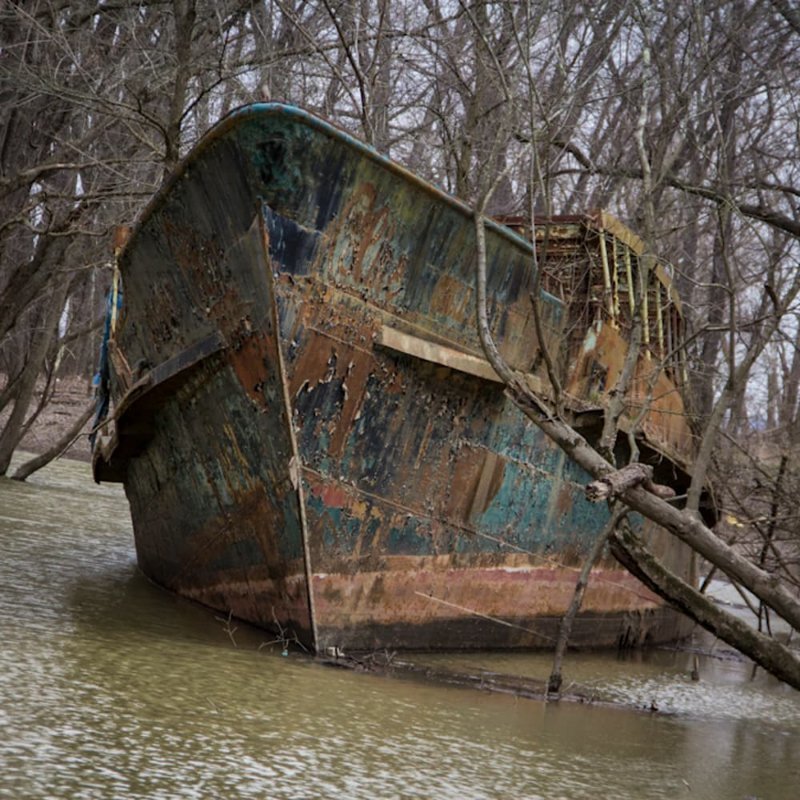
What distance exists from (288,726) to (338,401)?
2245 mm

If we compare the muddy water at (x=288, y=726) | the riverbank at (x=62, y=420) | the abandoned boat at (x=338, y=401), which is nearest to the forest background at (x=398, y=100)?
the abandoned boat at (x=338, y=401)

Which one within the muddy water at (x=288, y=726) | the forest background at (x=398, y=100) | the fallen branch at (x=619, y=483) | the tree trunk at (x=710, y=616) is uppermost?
the forest background at (x=398, y=100)

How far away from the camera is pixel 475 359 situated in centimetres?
691

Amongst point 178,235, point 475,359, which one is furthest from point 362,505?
point 178,235

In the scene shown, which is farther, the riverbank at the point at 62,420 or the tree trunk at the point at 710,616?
the riverbank at the point at 62,420

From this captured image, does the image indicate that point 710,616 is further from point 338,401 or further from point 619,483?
point 338,401

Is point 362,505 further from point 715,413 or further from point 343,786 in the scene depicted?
point 343,786

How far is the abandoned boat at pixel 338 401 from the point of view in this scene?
19.8 ft

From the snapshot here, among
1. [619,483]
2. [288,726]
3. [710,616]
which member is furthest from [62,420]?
[619,483]

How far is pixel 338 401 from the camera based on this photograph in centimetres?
626

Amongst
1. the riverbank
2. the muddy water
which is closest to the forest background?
the muddy water

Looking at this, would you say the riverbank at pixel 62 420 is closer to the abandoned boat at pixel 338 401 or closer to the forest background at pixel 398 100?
the forest background at pixel 398 100

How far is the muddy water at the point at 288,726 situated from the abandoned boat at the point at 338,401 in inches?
17.6

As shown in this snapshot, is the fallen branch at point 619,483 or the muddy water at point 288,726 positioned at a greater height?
the fallen branch at point 619,483
